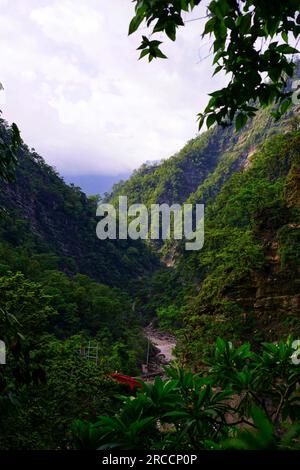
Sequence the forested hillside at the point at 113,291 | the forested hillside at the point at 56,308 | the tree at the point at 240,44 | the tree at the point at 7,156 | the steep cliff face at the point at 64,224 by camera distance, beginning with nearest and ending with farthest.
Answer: the tree at the point at 240,44 → the tree at the point at 7,156 → the forested hillside at the point at 56,308 → the forested hillside at the point at 113,291 → the steep cliff face at the point at 64,224

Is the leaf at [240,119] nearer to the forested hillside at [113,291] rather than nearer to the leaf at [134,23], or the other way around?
the leaf at [134,23]

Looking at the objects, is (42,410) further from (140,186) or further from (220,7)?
(140,186)

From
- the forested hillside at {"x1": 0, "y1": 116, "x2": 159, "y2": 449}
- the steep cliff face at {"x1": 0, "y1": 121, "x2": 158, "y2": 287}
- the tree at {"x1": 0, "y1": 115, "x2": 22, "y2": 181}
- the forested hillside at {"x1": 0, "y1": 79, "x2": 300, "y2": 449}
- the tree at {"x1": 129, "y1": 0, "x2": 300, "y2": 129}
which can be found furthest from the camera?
the steep cliff face at {"x1": 0, "y1": 121, "x2": 158, "y2": 287}

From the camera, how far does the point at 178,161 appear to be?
118812 millimetres

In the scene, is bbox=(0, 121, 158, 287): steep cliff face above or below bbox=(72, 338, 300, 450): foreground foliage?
above

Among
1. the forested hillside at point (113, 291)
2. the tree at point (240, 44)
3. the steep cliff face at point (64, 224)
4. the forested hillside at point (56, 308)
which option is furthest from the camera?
the steep cliff face at point (64, 224)

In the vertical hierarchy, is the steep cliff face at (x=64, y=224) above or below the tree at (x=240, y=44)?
above

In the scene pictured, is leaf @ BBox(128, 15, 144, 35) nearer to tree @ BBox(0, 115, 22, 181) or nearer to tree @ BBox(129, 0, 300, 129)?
tree @ BBox(129, 0, 300, 129)

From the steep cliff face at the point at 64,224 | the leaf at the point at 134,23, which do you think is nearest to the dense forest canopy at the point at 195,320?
the leaf at the point at 134,23

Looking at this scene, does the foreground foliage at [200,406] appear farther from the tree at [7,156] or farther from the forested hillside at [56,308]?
the tree at [7,156]

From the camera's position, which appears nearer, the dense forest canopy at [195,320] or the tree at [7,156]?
the dense forest canopy at [195,320]

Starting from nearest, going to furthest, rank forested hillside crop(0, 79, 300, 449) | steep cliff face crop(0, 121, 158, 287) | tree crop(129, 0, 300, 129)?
tree crop(129, 0, 300, 129)
forested hillside crop(0, 79, 300, 449)
steep cliff face crop(0, 121, 158, 287)

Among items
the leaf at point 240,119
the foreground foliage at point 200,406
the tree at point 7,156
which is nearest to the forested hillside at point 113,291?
the foreground foliage at point 200,406

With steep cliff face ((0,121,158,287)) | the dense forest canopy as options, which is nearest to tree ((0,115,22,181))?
the dense forest canopy
